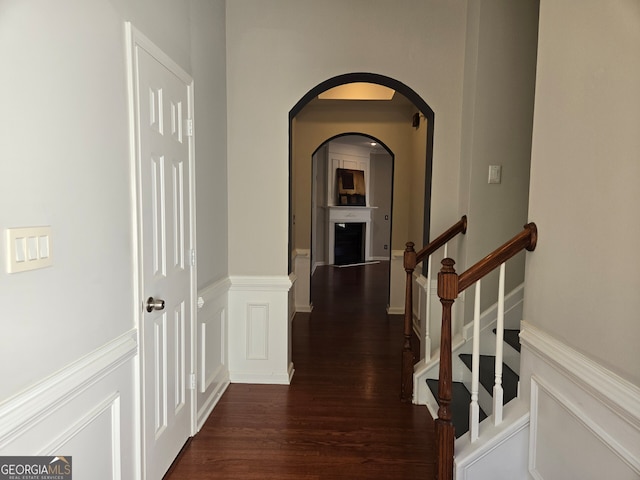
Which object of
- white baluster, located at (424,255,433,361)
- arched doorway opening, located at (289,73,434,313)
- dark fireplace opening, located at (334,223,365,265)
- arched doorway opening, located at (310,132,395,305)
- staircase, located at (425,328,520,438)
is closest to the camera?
staircase, located at (425,328,520,438)

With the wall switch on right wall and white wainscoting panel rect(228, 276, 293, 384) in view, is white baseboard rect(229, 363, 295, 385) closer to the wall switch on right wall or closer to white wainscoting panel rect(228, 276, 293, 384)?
white wainscoting panel rect(228, 276, 293, 384)

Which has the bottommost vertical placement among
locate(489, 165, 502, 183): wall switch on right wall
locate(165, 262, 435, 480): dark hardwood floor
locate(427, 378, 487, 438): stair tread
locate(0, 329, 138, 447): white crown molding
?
locate(165, 262, 435, 480): dark hardwood floor

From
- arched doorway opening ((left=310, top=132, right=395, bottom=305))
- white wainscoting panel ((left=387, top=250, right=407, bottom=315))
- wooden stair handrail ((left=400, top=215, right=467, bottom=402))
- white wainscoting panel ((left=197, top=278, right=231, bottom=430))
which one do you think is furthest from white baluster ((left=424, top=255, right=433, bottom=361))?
arched doorway opening ((left=310, top=132, right=395, bottom=305))

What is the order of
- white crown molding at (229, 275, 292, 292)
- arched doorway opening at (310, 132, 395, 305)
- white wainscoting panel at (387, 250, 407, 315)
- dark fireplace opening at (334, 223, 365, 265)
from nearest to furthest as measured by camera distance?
1. white crown molding at (229, 275, 292, 292)
2. white wainscoting panel at (387, 250, 407, 315)
3. arched doorway opening at (310, 132, 395, 305)
4. dark fireplace opening at (334, 223, 365, 265)

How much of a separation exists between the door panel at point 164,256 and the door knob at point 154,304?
12 millimetres

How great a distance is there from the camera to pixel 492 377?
2404 millimetres

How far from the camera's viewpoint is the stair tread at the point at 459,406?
7.42ft

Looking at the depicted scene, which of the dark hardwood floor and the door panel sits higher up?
the door panel

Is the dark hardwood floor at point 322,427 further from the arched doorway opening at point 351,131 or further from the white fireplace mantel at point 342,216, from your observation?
the white fireplace mantel at point 342,216

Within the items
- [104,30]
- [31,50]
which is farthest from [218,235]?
[31,50]

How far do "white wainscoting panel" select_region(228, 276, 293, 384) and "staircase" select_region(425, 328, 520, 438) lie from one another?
1.13m

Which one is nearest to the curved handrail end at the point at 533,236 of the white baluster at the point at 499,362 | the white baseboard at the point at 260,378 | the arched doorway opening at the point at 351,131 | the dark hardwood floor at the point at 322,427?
the white baluster at the point at 499,362

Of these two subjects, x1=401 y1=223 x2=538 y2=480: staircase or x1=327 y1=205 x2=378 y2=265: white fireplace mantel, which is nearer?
x1=401 y1=223 x2=538 y2=480: staircase

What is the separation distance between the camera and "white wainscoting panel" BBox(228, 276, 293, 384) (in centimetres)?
319
